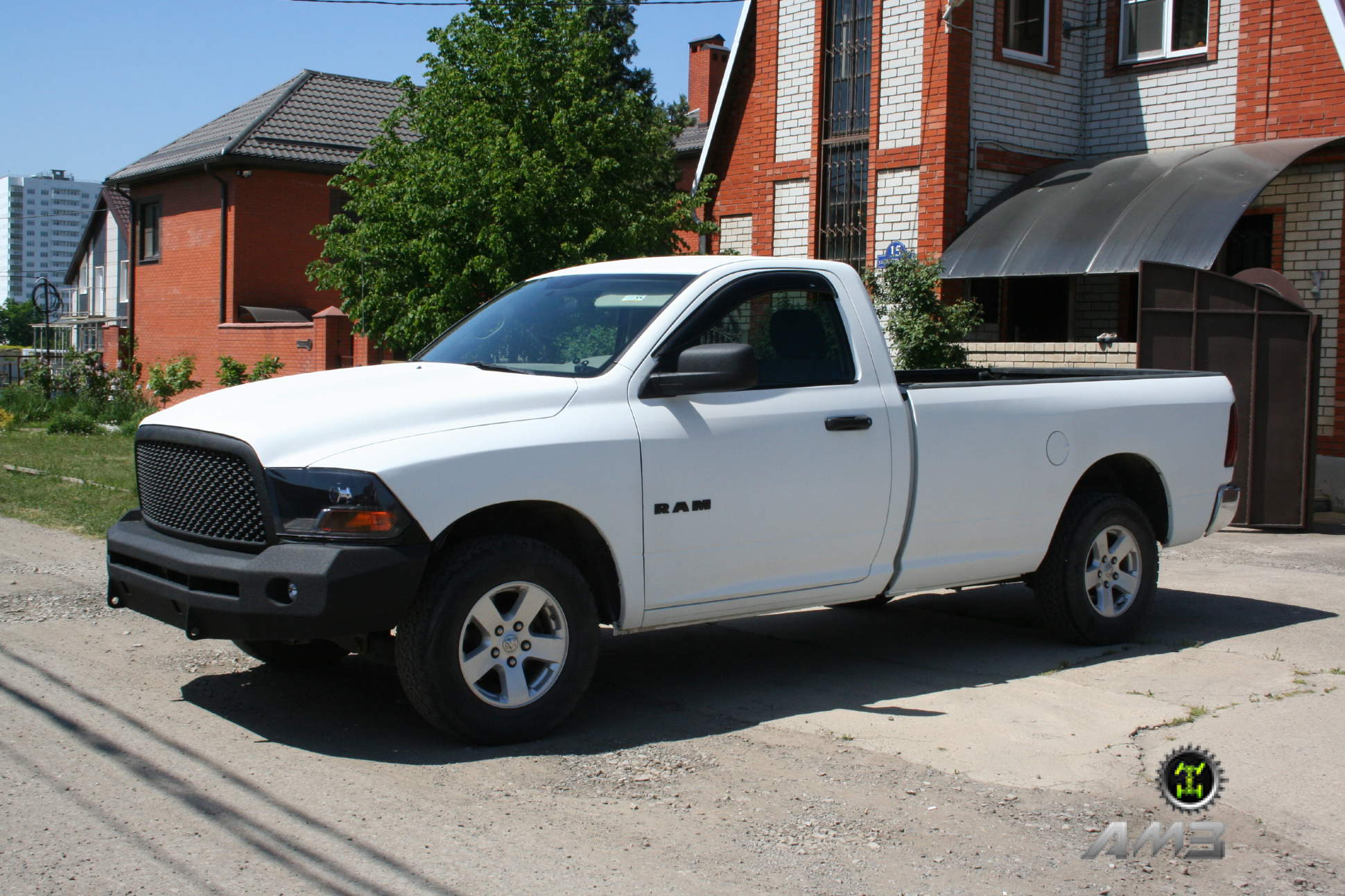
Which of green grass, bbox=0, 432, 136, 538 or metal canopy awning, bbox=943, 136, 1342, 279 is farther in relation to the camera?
metal canopy awning, bbox=943, 136, 1342, 279

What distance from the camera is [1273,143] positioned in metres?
15.0

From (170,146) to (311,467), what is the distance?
107ft

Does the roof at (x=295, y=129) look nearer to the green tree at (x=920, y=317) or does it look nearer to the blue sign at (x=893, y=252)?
the blue sign at (x=893, y=252)

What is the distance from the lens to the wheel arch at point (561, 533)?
5.45 metres

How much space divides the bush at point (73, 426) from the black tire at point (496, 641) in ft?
63.3

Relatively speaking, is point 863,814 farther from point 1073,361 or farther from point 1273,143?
point 1273,143

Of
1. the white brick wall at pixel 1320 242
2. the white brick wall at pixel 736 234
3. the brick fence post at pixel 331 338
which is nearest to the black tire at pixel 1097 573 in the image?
the white brick wall at pixel 1320 242

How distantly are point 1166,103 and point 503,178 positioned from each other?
8.26m

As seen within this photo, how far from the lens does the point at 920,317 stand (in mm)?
15141

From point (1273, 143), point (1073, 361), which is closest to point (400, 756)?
point (1073, 361)

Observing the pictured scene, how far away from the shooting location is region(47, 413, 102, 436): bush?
22.5 meters

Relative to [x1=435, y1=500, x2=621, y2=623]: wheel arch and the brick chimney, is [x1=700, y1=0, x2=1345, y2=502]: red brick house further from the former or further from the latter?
the brick chimney

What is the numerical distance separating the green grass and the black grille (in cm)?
548

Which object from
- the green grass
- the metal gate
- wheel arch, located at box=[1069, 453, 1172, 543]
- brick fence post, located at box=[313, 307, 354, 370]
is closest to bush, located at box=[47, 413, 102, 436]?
Result: the green grass
